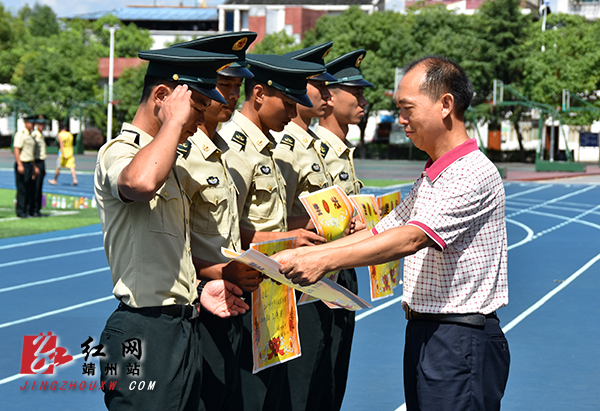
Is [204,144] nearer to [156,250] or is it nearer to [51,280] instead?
[156,250]

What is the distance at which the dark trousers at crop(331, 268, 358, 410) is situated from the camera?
15.0ft

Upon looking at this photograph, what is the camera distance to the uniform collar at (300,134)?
15.5 ft

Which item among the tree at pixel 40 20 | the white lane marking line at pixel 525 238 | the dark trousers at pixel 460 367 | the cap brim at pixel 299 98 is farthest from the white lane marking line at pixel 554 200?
the tree at pixel 40 20

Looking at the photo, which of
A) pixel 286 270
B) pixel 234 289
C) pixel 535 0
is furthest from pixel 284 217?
pixel 535 0

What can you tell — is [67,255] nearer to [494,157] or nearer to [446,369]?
[446,369]

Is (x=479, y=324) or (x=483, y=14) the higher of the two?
(x=483, y=14)

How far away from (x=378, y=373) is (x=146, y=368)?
328 centimetres

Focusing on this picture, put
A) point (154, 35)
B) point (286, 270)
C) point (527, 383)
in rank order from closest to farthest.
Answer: point (286, 270) → point (527, 383) → point (154, 35)

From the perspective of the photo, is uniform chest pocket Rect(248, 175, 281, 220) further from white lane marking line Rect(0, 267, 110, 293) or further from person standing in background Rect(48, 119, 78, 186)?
person standing in background Rect(48, 119, 78, 186)

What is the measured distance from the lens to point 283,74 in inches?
161

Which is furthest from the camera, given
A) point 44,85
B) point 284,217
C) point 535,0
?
point 535,0

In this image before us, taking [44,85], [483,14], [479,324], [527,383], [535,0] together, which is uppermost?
[535,0]

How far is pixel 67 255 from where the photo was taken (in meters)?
10.7

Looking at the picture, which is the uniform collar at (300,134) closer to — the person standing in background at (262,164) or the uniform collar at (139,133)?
the person standing in background at (262,164)
